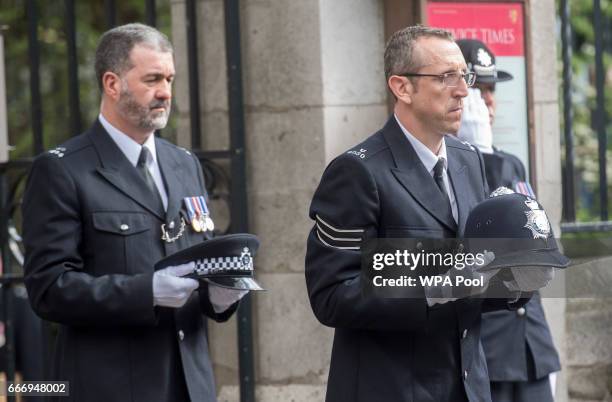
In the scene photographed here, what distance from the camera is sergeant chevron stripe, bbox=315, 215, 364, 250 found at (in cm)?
370

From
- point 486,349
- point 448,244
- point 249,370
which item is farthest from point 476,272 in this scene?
point 249,370

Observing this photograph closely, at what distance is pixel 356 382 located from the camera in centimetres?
380

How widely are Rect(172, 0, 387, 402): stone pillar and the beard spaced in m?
1.48

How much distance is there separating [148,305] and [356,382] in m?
0.70

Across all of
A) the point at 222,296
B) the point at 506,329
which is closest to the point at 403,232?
the point at 222,296

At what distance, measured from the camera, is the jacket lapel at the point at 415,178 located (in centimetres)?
379

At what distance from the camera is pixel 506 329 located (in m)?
5.08

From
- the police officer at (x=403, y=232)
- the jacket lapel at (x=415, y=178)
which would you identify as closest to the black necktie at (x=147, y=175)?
the police officer at (x=403, y=232)

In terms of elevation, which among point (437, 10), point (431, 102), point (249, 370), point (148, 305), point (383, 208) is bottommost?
point (249, 370)

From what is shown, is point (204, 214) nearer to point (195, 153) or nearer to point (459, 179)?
point (459, 179)

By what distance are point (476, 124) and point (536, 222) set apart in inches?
69.4

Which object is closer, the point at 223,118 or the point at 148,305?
the point at 148,305

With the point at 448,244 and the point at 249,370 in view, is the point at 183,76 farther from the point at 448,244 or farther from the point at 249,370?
the point at 448,244

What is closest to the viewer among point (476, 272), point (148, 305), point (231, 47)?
point (476, 272)
